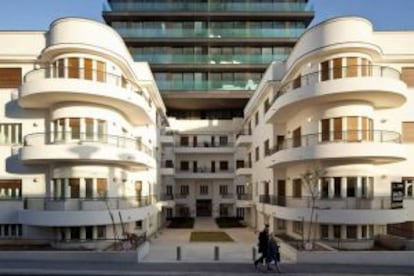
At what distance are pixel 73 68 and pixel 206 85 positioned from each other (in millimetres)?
38163

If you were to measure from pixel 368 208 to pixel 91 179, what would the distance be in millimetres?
15407

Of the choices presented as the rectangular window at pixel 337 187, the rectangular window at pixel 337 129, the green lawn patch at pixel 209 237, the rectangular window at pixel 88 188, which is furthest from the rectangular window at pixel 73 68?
the rectangular window at pixel 337 187

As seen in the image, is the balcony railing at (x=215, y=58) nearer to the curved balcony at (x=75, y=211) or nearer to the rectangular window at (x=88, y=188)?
the curved balcony at (x=75, y=211)

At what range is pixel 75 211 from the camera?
24.4 metres

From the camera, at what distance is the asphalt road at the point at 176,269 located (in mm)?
19594

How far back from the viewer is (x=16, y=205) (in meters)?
27.3

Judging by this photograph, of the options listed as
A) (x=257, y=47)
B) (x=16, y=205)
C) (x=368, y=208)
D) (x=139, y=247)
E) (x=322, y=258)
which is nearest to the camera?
(x=322, y=258)

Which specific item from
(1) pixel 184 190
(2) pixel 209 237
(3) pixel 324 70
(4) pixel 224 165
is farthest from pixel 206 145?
(3) pixel 324 70

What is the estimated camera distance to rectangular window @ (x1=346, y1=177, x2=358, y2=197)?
1033 inches

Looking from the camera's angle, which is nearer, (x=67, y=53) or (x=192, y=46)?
(x=67, y=53)

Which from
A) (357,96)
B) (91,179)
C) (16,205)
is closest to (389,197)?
(357,96)

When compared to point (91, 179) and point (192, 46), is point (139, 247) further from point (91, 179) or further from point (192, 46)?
point (192, 46)

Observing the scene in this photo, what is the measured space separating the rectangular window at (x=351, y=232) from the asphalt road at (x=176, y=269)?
180 inches

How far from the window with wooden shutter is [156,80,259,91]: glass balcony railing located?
115 ft
